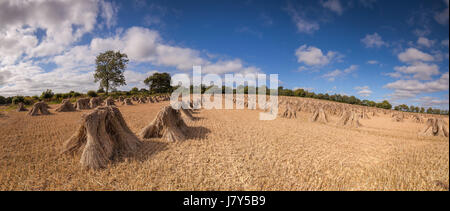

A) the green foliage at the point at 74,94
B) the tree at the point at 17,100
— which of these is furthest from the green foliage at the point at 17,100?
the green foliage at the point at 74,94

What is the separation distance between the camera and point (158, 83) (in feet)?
257

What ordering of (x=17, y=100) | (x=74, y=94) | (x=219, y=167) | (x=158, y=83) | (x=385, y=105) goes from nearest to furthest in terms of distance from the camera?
(x=219, y=167), (x=17, y=100), (x=74, y=94), (x=158, y=83), (x=385, y=105)

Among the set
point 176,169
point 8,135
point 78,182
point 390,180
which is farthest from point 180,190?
point 8,135

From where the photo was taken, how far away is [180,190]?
12.6 ft

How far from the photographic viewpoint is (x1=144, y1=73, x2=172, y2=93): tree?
76694 mm

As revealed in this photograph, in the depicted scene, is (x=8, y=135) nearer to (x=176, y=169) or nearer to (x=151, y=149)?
(x=151, y=149)

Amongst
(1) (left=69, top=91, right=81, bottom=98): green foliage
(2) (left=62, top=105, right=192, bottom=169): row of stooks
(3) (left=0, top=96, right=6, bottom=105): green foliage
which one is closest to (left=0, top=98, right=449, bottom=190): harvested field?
(2) (left=62, top=105, right=192, bottom=169): row of stooks

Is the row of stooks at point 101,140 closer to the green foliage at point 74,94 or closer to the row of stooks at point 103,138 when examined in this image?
the row of stooks at point 103,138

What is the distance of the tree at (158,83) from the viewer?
76.7 metres

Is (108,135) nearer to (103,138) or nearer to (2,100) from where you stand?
(103,138)

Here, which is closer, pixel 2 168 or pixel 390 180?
pixel 2 168

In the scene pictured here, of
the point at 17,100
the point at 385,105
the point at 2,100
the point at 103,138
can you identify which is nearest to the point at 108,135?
the point at 103,138
